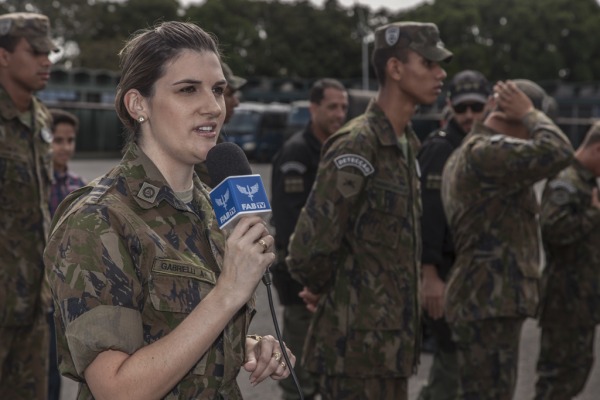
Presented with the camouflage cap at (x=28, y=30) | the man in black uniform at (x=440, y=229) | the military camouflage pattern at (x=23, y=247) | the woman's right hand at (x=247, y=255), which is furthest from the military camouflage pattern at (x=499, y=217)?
the woman's right hand at (x=247, y=255)

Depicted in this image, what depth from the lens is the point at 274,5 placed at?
71375 mm

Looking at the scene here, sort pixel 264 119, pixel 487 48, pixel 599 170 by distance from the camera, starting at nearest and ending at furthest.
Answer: pixel 599 170 < pixel 264 119 < pixel 487 48

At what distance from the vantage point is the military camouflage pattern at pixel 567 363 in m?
5.82

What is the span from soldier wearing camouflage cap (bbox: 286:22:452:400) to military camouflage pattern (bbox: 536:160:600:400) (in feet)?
5.80

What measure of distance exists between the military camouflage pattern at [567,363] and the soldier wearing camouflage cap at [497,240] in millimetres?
1047

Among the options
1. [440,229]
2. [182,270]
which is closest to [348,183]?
[440,229]

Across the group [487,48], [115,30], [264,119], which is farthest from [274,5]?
[264,119]

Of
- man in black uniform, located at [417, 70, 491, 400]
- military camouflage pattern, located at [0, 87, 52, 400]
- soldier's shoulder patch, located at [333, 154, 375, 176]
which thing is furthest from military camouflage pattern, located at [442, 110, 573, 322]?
military camouflage pattern, located at [0, 87, 52, 400]

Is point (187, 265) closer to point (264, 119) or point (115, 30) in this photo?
point (264, 119)

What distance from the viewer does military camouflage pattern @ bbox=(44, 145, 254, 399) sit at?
80.1 inches

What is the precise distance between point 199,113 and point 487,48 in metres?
65.1

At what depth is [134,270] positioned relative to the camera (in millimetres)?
2117

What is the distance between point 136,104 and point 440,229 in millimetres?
3835

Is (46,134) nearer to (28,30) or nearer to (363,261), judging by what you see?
(28,30)
